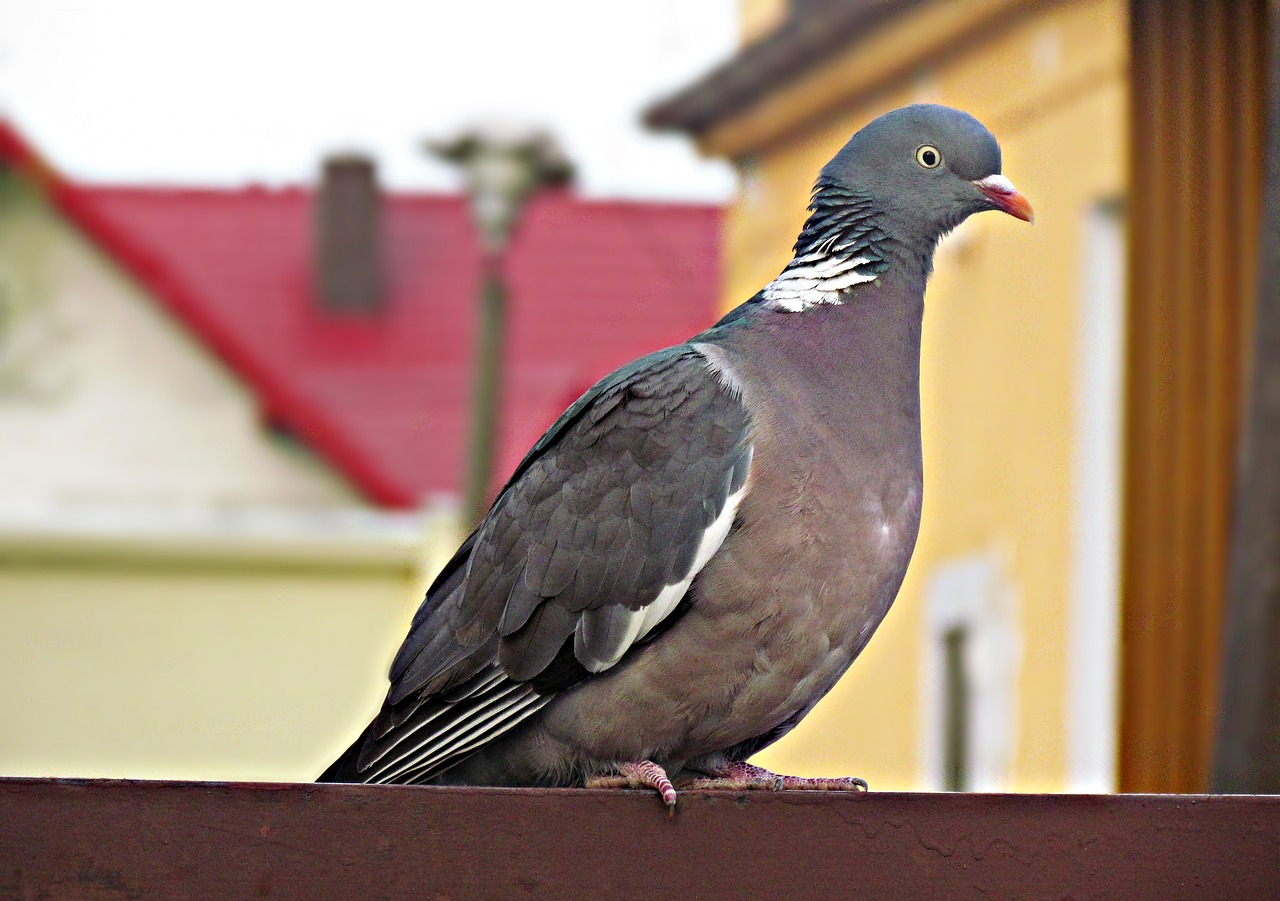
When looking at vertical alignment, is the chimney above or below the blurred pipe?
above

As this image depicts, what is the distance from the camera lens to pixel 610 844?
8.29 ft

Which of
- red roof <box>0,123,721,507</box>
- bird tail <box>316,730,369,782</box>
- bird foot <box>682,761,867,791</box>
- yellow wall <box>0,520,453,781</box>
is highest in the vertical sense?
red roof <box>0,123,721,507</box>

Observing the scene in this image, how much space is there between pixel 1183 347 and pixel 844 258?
2.99 m

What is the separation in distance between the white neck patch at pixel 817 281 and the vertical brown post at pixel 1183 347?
2875 mm

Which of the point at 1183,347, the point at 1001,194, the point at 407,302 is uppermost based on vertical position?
the point at 407,302

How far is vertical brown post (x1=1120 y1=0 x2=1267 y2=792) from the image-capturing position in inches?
233

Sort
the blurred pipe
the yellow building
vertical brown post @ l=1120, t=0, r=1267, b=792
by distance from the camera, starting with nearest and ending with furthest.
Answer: vertical brown post @ l=1120, t=0, r=1267, b=792 < the yellow building < the blurred pipe

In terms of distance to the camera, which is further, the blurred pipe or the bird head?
the blurred pipe

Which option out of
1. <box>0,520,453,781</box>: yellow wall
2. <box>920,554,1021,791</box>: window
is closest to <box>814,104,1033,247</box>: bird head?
<box>920,554,1021,791</box>: window

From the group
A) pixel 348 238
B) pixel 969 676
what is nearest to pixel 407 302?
pixel 348 238

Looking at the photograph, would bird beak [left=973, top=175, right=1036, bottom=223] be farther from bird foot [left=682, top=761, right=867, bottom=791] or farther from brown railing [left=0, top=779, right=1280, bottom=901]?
brown railing [left=0, top=779, right=1280, bottom=901]

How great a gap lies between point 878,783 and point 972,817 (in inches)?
341

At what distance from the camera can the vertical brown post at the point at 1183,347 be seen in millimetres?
5926

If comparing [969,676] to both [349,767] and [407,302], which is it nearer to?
[349,767]
